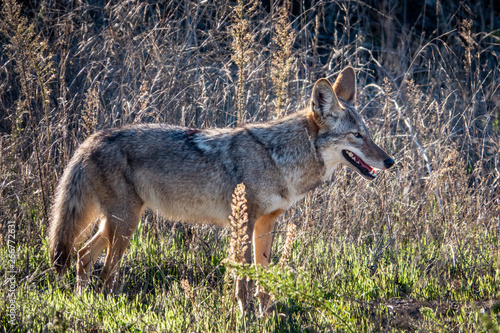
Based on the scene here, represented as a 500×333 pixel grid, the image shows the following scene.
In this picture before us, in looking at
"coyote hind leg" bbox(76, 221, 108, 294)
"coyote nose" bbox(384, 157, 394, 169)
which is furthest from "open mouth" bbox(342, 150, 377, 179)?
"coyote hind leg" bbox(76, 221, 108, 294)

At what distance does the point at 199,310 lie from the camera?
3.24 m

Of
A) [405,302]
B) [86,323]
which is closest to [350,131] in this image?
[405,302]

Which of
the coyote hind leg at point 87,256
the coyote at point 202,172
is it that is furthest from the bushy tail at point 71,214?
the coyote hind leg at point 87,256

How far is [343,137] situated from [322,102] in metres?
0.31

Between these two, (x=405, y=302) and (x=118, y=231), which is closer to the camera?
(x=405, y=302)

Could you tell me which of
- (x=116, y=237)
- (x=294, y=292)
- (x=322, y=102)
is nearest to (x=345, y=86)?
(x=322, y=102)

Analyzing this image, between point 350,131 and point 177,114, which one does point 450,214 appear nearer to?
point 350,131

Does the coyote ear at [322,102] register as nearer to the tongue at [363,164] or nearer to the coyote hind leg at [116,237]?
the tongue at [363,164]

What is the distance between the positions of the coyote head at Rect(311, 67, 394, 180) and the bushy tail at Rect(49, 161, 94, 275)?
183 centimetres

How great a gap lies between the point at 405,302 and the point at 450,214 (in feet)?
3.91

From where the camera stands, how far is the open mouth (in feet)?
12.8

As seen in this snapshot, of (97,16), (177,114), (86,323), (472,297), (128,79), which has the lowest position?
(472,297)

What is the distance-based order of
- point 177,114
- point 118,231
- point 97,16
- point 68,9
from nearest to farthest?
point 118,231, point 177,114, point 68,9, point 97,16

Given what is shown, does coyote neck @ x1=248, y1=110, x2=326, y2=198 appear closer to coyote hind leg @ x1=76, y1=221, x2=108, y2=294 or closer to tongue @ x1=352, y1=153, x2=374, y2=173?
tongue @ x1=352, y1=153, x2=374, y2=173
